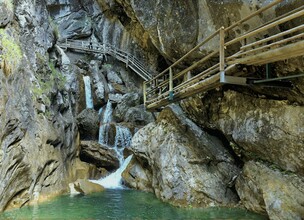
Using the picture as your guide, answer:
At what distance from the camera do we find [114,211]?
34.0 ft

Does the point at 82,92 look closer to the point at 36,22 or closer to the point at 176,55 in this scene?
the point at 36,22

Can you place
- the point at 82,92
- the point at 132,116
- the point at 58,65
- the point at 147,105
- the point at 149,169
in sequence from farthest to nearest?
the point at 82,92 < the point at 132,116 < the point at 58,65 < the point at 147,105 < the point at 149,169

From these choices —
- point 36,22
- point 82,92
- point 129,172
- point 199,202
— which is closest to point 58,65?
point 36,22

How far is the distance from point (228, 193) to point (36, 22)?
12.4 m

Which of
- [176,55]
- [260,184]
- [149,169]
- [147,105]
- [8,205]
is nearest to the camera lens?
[260,184]

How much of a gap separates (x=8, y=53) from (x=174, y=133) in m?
7.31

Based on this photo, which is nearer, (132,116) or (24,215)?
(24,215)

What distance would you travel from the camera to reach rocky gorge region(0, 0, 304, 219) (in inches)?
349

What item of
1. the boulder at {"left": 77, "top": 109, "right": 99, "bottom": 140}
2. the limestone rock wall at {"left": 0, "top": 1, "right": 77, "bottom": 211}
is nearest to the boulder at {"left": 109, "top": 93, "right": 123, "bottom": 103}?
the boulder at {"left": 77, "top": 109, "right": 99, "bottom": 140}

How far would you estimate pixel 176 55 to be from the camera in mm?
Answer: 12945

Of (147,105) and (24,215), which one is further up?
(147,105)

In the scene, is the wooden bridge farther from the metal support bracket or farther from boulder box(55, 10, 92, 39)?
boulder box(55, 10, 92, 39)

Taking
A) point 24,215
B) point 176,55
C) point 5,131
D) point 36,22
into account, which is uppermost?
point 36,22

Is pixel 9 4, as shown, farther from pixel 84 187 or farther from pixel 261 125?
pixel 261 125
